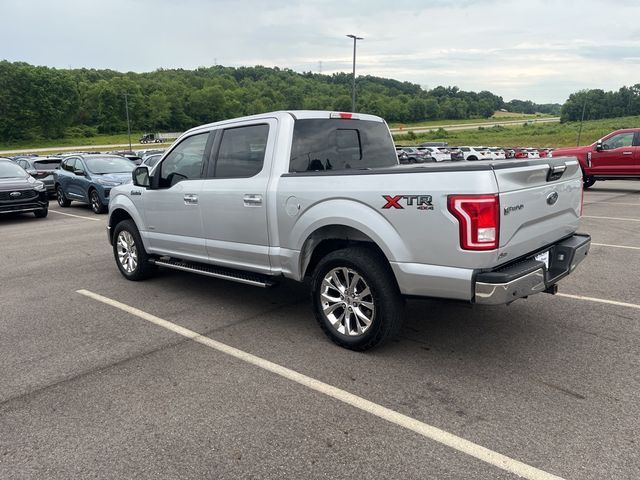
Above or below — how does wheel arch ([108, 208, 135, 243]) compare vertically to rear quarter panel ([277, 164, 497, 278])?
below

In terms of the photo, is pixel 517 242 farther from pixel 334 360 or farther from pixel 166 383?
pixel 166 383

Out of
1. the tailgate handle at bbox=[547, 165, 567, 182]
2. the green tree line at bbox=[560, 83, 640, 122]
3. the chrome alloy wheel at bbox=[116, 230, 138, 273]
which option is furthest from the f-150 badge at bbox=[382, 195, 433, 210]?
the green tree line at bbox=[560, 83, 640, 122]

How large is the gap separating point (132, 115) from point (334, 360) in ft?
357

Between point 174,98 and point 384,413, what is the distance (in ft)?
377

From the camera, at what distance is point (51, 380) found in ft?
12.2

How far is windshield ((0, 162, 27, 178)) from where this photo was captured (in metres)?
13.0

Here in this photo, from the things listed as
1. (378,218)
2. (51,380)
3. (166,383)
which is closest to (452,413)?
(378,218)

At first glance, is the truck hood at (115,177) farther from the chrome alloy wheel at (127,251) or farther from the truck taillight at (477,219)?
the truck taillight at (477,219)

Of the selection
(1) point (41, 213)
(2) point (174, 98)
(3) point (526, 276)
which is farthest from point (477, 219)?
(2) point (174, 98)

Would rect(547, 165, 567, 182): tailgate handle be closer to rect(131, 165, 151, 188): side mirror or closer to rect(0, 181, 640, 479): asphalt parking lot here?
rect(0, 181, 640, 479): asphalt parking lot

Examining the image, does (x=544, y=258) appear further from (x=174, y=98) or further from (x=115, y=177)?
(x=174, y=98)

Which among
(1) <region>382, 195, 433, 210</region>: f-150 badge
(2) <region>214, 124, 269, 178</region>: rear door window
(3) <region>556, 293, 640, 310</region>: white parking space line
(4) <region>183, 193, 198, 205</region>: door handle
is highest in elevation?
(2) <region>214, 124, 269, 178</region>: rear door window

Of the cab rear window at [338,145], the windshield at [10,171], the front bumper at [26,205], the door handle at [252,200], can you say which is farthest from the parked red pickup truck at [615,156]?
the windshield at [10,171]

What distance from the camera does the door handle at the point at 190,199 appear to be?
527 centimetres
